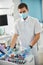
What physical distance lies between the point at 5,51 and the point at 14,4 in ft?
7.32

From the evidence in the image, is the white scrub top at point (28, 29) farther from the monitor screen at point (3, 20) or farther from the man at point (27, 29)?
the monitor screen at point (3, 20)

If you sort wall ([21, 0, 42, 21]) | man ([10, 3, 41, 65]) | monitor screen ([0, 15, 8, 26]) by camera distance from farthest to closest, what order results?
wall ([21, 0, 42, 21])
monitor screen ([0, 15, 8, 26])
man ([10, 3, 41, 65])

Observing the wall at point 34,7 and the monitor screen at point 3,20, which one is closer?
the monitor screen at point 3,20

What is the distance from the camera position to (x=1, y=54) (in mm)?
2129

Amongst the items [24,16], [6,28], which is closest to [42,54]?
[24,16]

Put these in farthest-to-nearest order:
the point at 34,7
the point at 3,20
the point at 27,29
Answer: the point at 34,7 → the point at 3,20 → the point at 27,29

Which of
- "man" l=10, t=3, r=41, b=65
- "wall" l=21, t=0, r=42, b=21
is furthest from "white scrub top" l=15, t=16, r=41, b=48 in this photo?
"wall" l=21, t=0, r=42, b=21

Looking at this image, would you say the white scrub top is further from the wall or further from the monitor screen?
the wall

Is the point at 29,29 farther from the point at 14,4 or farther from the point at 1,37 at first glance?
the point at 14,4

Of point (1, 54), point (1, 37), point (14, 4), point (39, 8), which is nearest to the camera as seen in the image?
point (1, 54)

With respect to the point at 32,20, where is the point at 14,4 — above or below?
above

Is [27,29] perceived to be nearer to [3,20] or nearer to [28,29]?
[28,29]

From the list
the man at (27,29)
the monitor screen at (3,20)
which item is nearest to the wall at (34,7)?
the monitor screen at (3,20)

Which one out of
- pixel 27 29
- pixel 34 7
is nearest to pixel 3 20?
pixel 34 7
